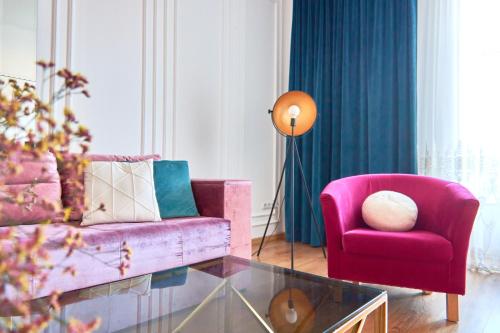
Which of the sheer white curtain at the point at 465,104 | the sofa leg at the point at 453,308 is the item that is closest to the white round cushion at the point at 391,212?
the sofa leg at the point at 453,308

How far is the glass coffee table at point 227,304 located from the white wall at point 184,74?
1.63m

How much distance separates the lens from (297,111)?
313 cm

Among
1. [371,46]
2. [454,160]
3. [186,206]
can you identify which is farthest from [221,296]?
[371,46]

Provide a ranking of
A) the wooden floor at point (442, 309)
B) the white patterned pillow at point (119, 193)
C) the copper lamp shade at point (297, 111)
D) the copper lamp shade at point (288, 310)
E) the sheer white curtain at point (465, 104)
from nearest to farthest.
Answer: the copper lamp shade at point (288, 310)
the wooden floor at point (442, 309)
the white patterned pillow at point (119, 193)
the sheer white curtain at point (465, 104)
the copper lamp shade at point (297, 111)

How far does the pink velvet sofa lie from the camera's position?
151 cm

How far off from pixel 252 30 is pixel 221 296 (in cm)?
318

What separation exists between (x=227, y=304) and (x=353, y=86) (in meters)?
2.88

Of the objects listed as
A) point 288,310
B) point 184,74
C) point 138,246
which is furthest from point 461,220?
point 184,74

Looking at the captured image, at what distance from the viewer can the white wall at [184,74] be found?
2549 mm

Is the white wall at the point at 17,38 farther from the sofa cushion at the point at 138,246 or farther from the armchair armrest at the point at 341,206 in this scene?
the armchair armrest at the point at 341,206

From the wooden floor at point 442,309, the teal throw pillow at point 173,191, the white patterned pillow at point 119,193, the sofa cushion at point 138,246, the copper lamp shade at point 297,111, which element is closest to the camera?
the sofa cushion at point 138,246

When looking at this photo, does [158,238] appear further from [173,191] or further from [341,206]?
[341,206]

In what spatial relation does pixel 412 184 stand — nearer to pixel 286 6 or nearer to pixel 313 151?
pixel 313 151

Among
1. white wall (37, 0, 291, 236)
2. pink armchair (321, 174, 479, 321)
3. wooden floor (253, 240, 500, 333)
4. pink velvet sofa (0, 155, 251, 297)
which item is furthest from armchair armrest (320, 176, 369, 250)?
white wall (37, 0, 291, 236)
